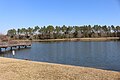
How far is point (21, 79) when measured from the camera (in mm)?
11531

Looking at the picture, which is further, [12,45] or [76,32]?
[76,32]

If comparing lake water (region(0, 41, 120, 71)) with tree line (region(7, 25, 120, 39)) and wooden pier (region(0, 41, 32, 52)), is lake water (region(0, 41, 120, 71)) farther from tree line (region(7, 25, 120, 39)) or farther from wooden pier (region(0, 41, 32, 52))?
tree line (region(7, 25, 120, 39))

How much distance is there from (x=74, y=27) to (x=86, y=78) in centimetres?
13567

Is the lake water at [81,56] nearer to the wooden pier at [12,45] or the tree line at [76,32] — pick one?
the wooden pier at [12,45]

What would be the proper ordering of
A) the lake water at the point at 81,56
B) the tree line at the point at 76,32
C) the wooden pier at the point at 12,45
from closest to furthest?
the lake water at the point at 81,56, the wooden pier at the point at 12,45, the tree line at the point at 76,32

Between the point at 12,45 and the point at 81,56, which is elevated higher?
the point at 12,45

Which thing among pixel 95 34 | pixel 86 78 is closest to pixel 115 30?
pixel 95 34

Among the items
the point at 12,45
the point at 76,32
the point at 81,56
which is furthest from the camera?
the point at 76,32

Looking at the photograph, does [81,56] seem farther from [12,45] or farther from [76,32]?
[76,32]

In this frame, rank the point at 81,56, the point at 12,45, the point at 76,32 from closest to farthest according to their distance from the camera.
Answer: the point at 81,56, the point at 12,45, the point at 76,32

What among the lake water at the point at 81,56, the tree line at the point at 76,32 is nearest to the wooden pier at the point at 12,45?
the lake water at the point at 81,56

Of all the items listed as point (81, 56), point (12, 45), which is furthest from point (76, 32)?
point (81, 56)

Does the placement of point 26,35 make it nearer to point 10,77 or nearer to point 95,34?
point 95,34

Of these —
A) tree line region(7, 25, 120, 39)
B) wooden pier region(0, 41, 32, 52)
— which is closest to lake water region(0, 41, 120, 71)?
wooden pier region(0, 41, 32, 52)
